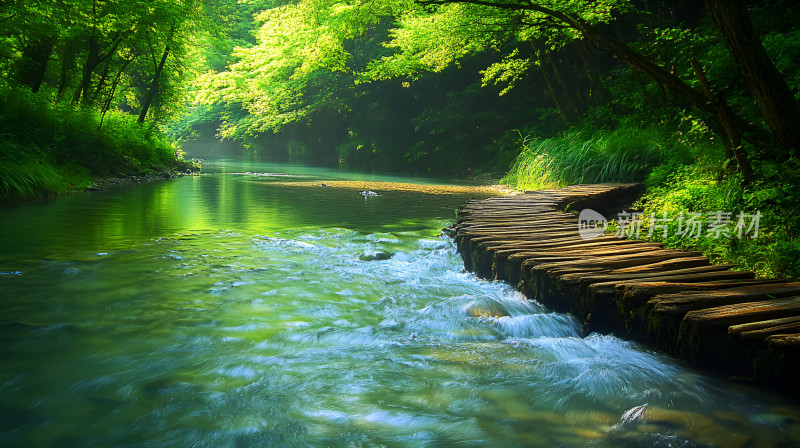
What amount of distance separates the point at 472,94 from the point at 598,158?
1145 cm

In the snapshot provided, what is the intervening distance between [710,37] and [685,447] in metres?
7.36

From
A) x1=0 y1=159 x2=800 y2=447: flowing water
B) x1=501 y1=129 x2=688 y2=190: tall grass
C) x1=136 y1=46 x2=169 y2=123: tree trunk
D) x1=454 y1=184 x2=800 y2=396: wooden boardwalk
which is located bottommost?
x1=0 y1=159 x2=800 y2=447: flowing water

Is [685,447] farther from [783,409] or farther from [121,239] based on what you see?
[121,239]

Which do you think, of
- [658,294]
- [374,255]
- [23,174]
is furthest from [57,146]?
[658,294]

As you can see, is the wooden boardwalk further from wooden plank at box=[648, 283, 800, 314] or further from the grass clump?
the grass clump

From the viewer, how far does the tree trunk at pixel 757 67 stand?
160 inches

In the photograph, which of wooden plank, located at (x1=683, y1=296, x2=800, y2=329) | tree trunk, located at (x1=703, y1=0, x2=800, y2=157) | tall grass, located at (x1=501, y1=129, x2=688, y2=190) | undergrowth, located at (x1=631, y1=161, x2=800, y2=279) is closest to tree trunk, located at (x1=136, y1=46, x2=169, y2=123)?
tall grass, located at (x1=501, y1=129, x2=688, y2=190)

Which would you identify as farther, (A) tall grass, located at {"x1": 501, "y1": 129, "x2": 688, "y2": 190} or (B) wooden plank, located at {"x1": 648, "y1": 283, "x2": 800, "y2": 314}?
(A) tall grass, located at {"x1": 501, "y1": 129, "x2": 688, "y2": 190}

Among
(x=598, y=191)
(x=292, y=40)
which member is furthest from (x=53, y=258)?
(x=292, y=40)

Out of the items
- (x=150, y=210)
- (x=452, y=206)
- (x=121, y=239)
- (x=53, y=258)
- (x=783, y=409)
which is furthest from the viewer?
(x=452, y=206)

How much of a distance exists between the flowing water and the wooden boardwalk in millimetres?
137

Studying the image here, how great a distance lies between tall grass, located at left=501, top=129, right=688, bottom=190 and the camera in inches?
373

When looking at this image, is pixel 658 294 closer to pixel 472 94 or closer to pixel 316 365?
pixel 316 365

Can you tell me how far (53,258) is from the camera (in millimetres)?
5090
